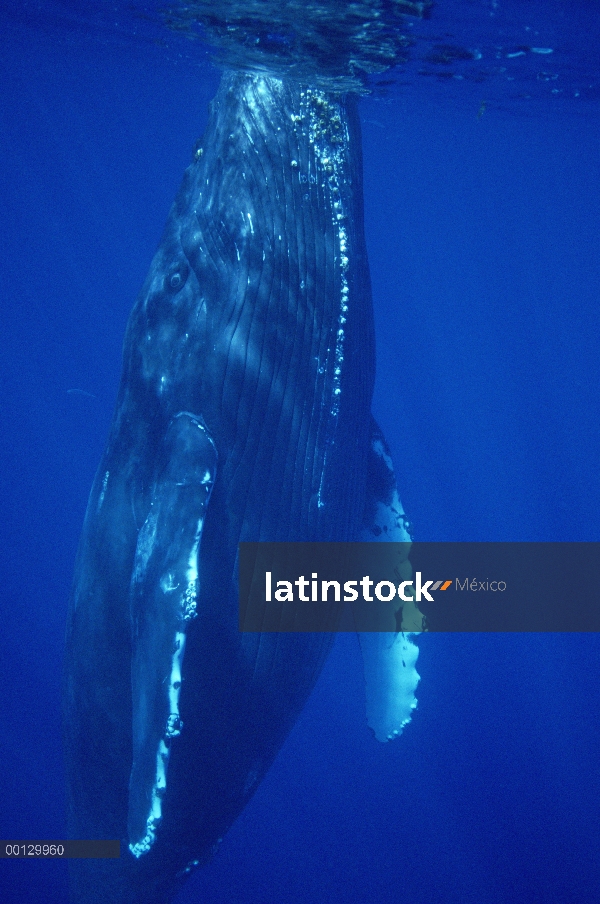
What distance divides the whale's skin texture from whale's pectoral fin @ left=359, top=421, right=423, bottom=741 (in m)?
0.61

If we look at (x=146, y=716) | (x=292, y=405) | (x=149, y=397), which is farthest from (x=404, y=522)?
(x=146, y=716)

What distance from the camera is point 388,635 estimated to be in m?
5.32

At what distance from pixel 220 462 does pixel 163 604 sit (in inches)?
33.3

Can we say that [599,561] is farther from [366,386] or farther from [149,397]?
[149,397]

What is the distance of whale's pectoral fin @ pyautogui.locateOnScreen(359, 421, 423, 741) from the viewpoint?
17.1ft

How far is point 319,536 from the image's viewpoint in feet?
13.4

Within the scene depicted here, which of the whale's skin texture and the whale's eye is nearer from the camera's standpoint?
the whale's skin texture

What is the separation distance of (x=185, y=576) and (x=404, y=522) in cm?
262

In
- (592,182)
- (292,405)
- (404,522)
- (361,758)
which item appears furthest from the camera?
(592,182)
